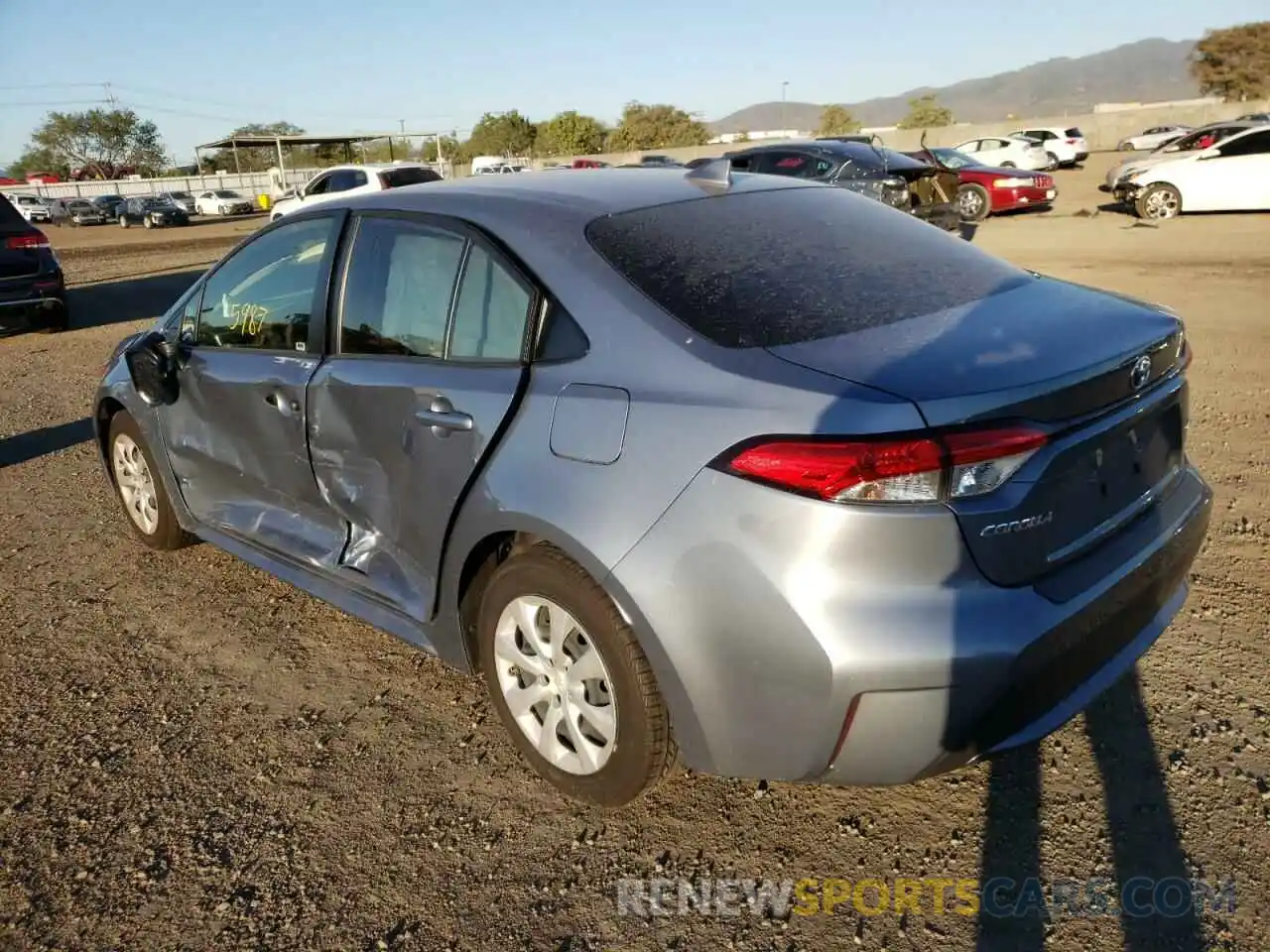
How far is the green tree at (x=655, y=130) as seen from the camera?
80.6 m

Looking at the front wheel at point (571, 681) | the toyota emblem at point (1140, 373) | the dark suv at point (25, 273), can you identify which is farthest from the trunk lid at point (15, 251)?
the toyota emblem at point (1140, 373)

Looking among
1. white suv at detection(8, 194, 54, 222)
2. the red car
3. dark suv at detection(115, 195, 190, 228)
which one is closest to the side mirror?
the red car

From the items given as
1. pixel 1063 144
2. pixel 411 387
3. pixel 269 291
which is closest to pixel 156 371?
pixel 269 291

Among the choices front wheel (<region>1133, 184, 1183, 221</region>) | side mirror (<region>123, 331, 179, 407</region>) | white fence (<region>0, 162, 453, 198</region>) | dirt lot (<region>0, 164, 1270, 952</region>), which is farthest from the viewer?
white fence (<region>0, 162, 453, 198</region>)

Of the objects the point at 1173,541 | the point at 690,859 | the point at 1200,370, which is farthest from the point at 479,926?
the point at 1200,370

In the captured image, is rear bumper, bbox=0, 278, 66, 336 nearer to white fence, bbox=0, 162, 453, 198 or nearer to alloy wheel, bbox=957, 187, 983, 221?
alloy wheel, bbox=957, 187, 983, 221

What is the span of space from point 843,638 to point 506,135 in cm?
8889

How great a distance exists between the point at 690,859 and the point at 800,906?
12.3 inches

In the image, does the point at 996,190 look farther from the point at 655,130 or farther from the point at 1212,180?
the point at 655,130

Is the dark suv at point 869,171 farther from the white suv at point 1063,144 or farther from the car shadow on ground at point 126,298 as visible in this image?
the white suv at point 1063,144

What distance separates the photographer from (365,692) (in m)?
3.38

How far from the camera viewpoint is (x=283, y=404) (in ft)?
11.1

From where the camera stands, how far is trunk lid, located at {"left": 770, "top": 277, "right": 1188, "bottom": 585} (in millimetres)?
2057

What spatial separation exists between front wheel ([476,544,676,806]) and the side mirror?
6.90 ft
